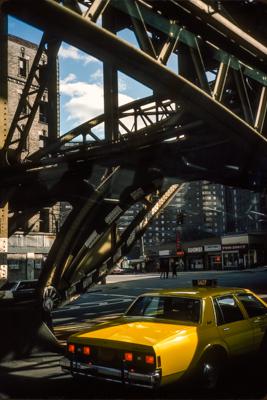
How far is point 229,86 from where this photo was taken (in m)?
9.98

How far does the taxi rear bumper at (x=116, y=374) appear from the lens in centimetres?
522

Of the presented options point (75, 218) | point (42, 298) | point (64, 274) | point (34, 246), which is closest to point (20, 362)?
point (42, 298)

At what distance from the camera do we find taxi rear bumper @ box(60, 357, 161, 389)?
5.22 m

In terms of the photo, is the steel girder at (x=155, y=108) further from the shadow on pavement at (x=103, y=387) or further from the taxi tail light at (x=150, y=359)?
the taxi tail light at (x=150, y=359)

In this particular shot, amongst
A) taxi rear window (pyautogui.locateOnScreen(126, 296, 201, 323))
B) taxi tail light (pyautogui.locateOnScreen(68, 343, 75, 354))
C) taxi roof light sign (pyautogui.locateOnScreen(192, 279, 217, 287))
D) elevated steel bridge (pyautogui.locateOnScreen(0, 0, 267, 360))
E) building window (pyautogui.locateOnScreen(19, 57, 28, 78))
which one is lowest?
taxi tail light (pyautogui.locateOnScreen(68, 343, 75, 354))

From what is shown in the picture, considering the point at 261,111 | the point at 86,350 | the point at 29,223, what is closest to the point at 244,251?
the point at 29,223

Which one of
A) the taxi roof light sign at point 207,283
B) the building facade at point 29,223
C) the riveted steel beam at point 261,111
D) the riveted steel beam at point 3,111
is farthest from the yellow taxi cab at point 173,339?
the building facade at point 29,223

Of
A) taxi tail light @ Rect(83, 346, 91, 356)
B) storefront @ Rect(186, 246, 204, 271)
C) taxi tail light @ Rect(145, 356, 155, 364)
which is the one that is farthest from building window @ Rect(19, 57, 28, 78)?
storefront @ Rect(186, 246, 204, 271)

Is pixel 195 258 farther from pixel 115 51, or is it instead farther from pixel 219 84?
pixel 115 51

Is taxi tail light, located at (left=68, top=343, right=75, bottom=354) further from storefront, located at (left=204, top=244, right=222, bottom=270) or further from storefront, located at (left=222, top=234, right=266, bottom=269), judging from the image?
storefront, located at (left=204, top=244, right=222, bottom=270)

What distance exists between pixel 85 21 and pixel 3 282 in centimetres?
514

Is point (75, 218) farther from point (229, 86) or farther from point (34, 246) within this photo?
point (34, 246)

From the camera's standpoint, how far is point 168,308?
6.72 m

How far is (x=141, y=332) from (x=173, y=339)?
517mm
